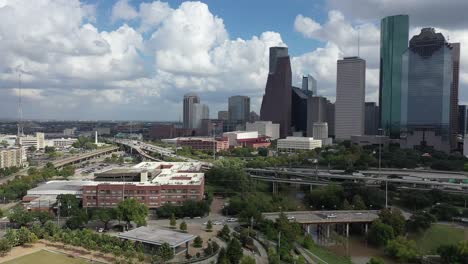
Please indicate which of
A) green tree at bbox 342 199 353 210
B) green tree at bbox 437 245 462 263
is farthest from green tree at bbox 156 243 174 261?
green tree at bbox 342 199 353 210

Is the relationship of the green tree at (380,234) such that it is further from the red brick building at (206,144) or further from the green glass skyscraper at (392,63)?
the green glass skyscraper at (392,63)

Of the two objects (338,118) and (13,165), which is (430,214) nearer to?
(13,165)

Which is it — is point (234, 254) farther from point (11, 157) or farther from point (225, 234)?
point (11, 157)

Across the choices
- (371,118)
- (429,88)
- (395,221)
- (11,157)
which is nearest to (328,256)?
(395,221)

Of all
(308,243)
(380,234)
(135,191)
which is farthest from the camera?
(135,191)

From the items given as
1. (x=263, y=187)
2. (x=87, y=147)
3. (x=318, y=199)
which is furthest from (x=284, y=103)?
(x=318, y=199)

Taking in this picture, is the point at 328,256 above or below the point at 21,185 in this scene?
below

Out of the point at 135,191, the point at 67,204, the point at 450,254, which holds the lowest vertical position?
the point at 450,254
